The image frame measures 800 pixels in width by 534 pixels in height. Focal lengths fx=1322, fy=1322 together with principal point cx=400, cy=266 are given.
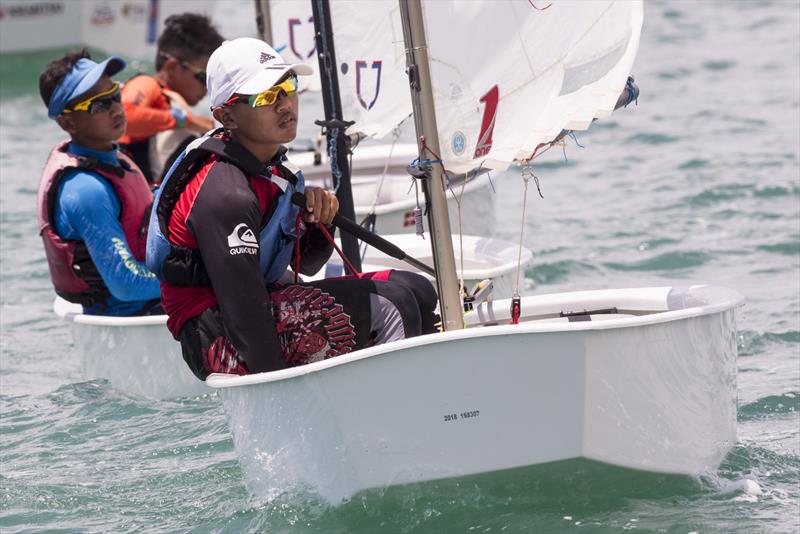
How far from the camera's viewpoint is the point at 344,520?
311 cm

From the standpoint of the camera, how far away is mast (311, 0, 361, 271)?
4.32 meters

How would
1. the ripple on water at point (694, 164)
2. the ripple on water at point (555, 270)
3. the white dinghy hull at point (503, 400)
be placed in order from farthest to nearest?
the ripple on water at point (694, 164) < the ripple on water at point (555, 270) < the white dinghy hull at point (503, 400)

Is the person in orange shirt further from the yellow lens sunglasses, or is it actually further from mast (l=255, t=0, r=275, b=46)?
the yellow lens sunglasses

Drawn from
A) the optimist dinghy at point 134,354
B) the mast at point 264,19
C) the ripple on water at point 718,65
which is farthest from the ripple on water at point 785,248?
the ripple on water at point 718,65

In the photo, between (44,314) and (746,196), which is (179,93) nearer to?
(44,314)

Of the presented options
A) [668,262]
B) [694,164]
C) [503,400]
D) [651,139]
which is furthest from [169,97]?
[651,139]

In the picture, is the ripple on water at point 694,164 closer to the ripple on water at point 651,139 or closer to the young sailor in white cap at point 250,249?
the ripple on water at point 651,139

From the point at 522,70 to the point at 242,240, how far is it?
37.5 inches

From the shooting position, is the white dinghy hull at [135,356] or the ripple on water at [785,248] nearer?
the white dinghy hull at [135,356]

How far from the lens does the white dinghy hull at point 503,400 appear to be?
293 centimetres

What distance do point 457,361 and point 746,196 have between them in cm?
475

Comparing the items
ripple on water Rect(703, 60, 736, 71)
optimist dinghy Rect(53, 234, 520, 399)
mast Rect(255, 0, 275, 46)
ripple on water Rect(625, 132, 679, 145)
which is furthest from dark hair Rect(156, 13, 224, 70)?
ripple on water Rect(703, 60, 736, 71)

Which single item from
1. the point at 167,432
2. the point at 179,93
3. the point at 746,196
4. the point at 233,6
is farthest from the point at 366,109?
the point at 233,6

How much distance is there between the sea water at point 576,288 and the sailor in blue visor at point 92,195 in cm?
44
